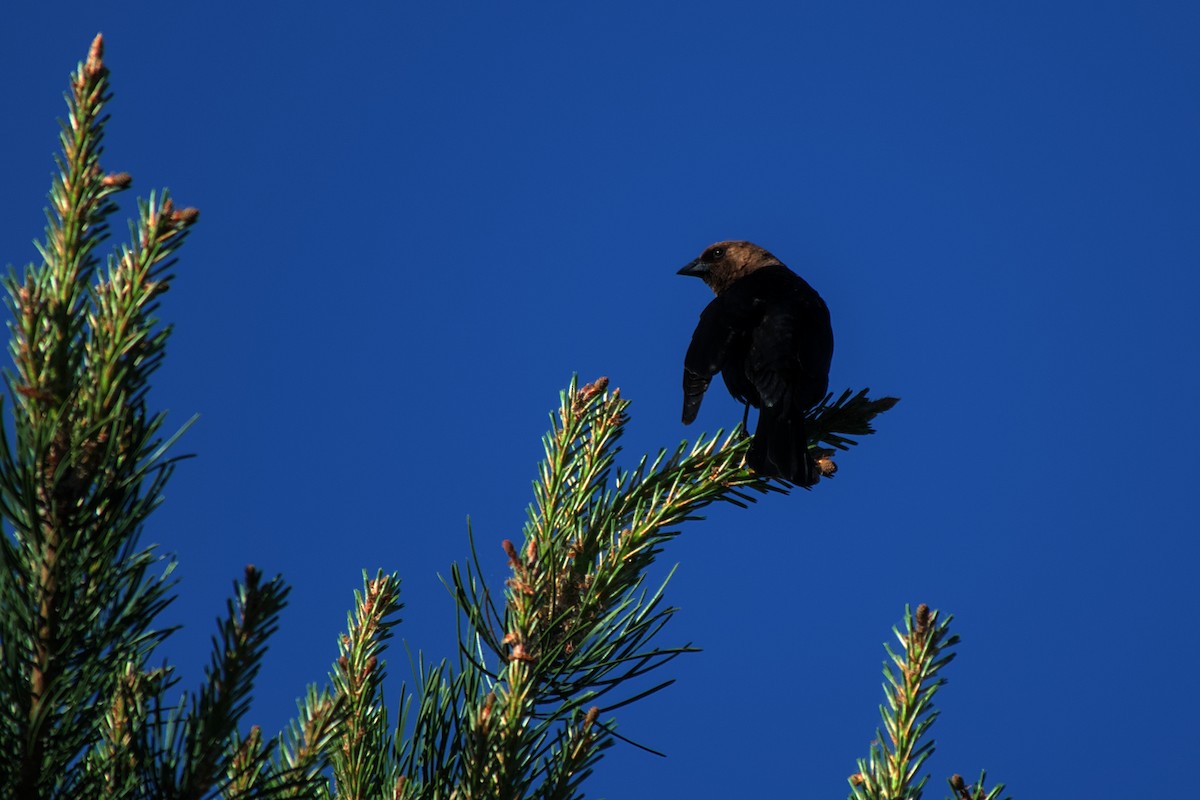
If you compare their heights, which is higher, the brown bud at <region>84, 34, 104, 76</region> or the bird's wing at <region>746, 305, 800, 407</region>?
the bird's wing at <region>746, 305, 800, 407</region>

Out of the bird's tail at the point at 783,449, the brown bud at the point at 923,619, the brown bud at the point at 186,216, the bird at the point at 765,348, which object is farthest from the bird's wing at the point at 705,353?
the brown bud at the point at 186,216

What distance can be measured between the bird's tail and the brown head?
5.49m

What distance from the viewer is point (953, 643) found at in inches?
74.0

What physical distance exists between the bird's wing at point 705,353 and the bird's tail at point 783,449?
4.61 ft

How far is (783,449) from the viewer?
3754 mm

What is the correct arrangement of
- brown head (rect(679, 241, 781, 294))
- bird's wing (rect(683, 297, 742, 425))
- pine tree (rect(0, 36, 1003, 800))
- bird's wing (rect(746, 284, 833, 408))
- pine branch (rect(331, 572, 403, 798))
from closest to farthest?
pine tree (rect(0, 36, 1003, 800)) < pine branch (rect(331, 572, 403, 798)) < bird's wing (rect(746, 284, 833, 408)) < bird's wing (rect(683, 297, 742, 425)) < brown head (rect(679, 241, 781, 294))

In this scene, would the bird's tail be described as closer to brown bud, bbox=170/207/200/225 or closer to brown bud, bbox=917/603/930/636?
brown bud, bbox=917/603/930/636

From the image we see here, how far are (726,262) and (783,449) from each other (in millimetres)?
6596

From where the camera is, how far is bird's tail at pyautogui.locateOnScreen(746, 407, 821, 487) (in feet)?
10.6

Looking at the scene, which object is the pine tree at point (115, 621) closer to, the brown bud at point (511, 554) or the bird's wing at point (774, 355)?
the brown bud at point (511, 554)

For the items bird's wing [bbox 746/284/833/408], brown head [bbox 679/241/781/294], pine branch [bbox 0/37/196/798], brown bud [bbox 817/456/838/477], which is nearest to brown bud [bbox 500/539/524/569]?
pine branch [bbox 0/37/196/798]

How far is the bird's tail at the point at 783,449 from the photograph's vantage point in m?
3.22

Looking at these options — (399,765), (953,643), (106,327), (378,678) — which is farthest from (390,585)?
(953,643)

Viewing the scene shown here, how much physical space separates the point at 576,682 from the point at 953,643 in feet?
2.36
